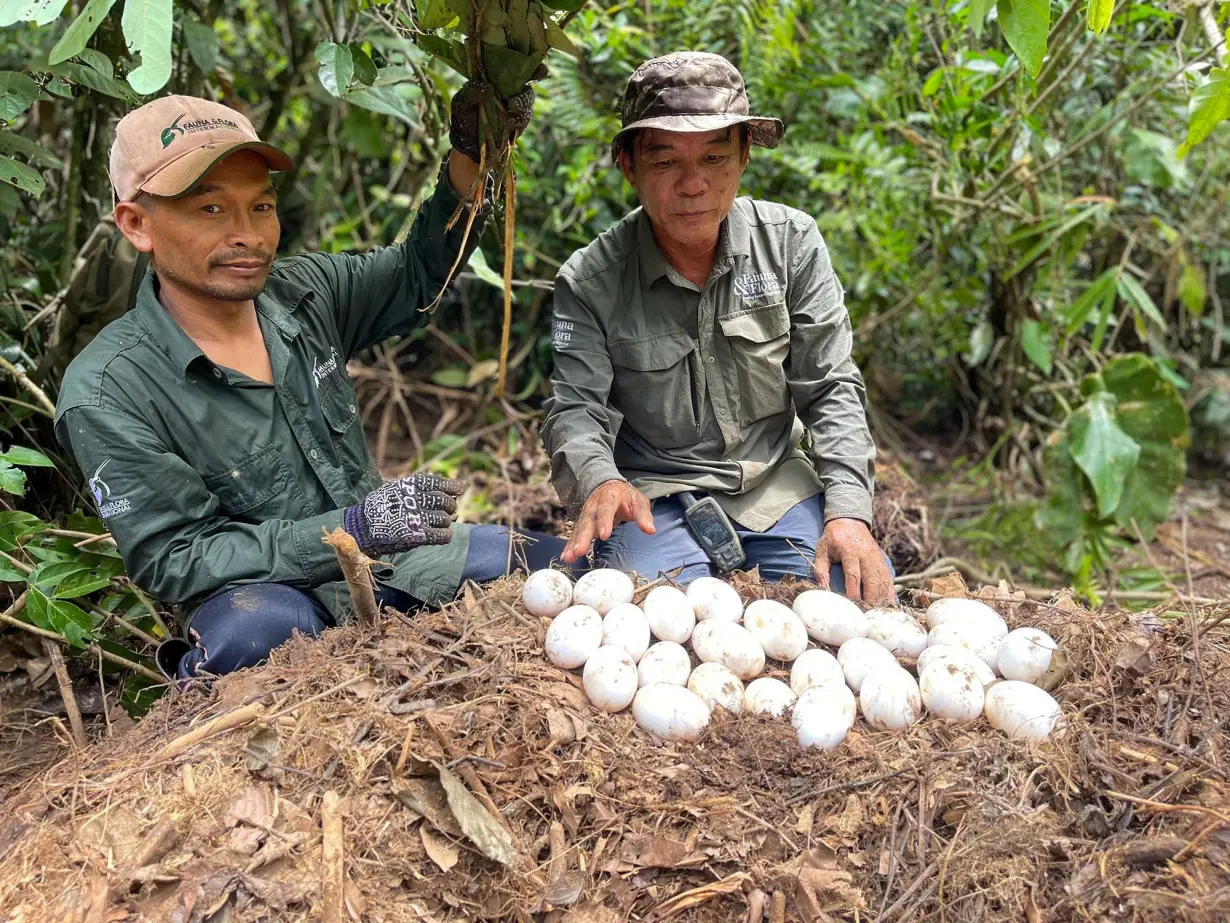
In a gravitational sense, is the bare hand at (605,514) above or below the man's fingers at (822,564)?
above

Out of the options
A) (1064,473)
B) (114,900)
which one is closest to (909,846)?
(114,900)

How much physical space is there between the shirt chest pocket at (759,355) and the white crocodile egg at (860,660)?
37.5 inches

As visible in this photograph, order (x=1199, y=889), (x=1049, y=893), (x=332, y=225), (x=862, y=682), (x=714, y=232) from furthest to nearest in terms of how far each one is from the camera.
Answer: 1. (x=332, y=225)
2. (x=714, y=232)
3. (x=862, y=682)
4. (x=1049, y=893)
5. (x=1199, y=889)

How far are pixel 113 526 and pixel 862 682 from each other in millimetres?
1794

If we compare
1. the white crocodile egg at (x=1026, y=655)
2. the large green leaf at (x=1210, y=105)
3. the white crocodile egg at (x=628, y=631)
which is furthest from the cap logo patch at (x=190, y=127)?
the large green leaf at (x=1210, y=105)

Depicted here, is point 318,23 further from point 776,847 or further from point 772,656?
point 776,847

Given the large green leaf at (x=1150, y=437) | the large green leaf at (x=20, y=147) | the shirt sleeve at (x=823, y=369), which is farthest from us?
the large green leaf at (x=1150, y=437)

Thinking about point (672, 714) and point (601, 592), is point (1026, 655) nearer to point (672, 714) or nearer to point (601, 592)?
point (672, 714)

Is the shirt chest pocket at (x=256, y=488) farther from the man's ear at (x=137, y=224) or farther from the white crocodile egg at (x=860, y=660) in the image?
the white crocodile egg at (x=860, y=660)

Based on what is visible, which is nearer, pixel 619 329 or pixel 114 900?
pixel 114 900

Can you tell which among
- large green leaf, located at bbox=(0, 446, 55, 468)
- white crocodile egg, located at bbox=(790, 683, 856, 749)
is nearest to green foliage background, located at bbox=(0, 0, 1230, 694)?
large green leaf, located at bbox=(0, 446, 55, 468)

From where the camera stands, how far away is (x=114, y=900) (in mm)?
1678

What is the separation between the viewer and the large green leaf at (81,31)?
1.88 metres

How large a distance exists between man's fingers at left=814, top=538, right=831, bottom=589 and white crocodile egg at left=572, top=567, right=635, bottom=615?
54 centimetres
